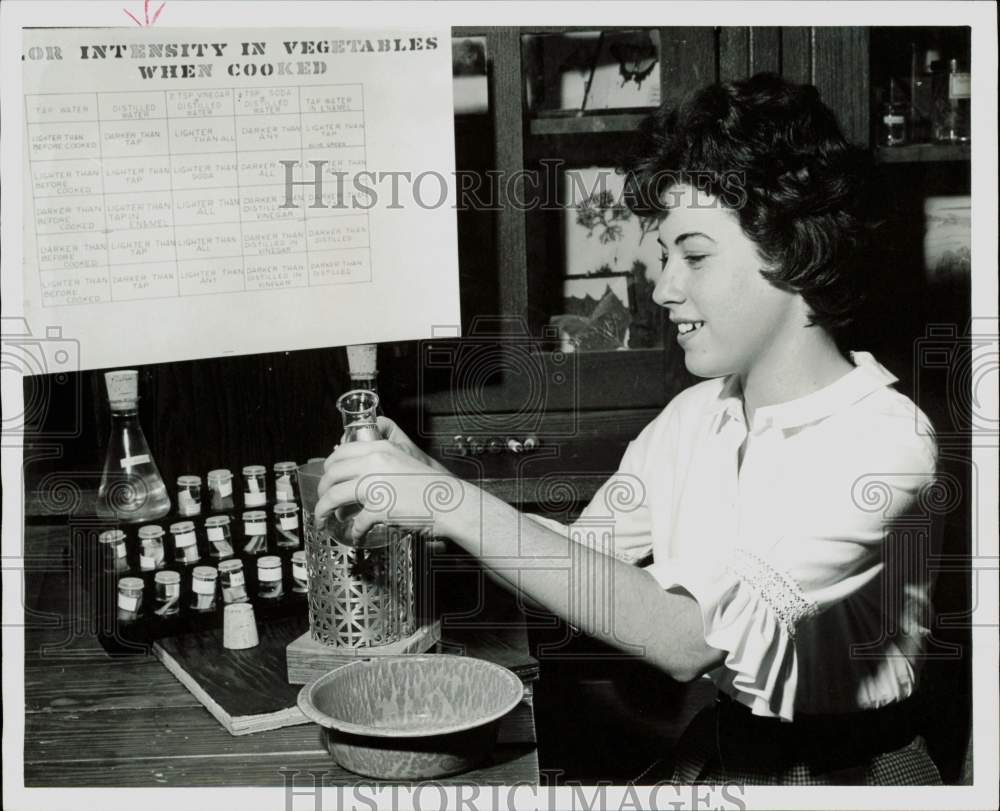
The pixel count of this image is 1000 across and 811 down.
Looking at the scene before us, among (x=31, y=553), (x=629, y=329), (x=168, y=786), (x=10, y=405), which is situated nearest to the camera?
(x=168, y=786)

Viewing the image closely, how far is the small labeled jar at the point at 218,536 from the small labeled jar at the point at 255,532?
0.02 metres

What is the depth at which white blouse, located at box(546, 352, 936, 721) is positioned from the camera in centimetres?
108

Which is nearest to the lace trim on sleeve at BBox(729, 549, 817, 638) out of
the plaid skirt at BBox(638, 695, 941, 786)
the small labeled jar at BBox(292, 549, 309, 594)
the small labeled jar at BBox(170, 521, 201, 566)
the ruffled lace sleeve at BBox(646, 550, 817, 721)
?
the ruffled lace sleeve at BBox(646, 550, 817, 721)

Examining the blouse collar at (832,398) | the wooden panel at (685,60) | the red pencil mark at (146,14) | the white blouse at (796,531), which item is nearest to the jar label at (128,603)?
the white blouse at (796,531)

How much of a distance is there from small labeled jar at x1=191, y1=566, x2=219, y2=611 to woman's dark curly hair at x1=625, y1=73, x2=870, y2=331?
2.33 feet

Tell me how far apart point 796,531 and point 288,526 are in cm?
65

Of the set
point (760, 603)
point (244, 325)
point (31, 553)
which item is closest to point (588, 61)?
point (244, 325)

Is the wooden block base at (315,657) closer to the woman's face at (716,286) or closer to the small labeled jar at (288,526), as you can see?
the small labeled jar at (288,526)

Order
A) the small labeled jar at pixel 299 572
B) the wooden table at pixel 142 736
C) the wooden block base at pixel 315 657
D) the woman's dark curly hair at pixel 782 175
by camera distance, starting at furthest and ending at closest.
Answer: the small labeled jar at pixel 299 572
the woman's dark curly hair at pixel 782 175
the wooden block base at pixel 315 657
the wooden table at pixel 142 736

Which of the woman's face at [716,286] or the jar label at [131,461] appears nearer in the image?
the woman's face at [716,286]

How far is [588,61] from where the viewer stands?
1.47 meters

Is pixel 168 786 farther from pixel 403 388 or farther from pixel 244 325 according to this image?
pixel 403 388

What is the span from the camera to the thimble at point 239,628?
4.01ft

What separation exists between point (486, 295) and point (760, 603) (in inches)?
24.7
